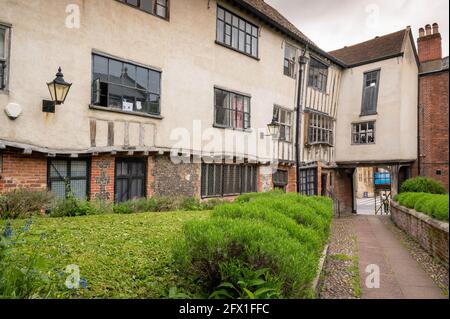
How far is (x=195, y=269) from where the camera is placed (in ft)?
10.4

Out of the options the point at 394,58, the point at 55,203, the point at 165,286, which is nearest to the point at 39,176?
the point at 55,203

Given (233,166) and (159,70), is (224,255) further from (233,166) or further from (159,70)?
(233,166)

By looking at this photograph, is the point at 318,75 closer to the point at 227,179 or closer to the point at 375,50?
the point at 375,50

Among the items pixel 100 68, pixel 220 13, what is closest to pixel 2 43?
pixel 100 68

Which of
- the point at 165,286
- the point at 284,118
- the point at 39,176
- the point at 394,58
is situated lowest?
the point at 165,286

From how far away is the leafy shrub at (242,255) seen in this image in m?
2.96

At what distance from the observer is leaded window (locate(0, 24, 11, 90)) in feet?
24.1

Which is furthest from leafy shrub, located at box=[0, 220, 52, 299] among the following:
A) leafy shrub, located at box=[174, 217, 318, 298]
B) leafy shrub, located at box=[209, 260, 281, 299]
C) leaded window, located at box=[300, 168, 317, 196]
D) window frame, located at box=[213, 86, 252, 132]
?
leaded window, located at box=[300, 168, 317, 196]

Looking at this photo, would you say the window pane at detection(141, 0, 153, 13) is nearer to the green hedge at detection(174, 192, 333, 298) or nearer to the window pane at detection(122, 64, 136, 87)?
the window pane at detection(122, 64, 136, 87)

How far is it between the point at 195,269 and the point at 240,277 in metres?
0.54

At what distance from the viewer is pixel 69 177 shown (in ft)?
27.7

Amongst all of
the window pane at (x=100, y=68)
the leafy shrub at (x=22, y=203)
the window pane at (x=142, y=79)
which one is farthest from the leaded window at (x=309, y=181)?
the leafy shrub at (x=22, y=203)

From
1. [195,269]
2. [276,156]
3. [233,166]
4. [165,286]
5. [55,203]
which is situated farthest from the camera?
[276,156]

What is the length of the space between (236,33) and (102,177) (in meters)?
8.44
